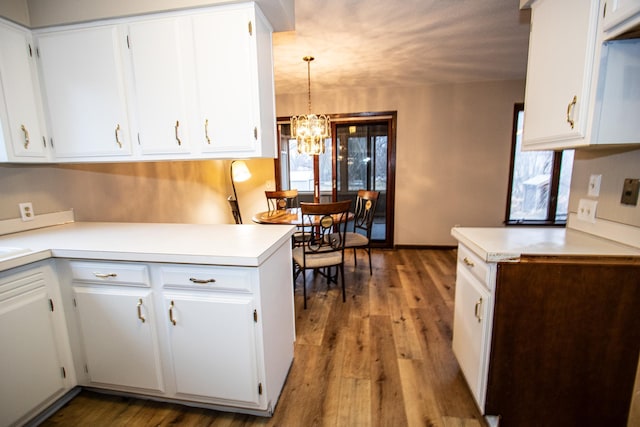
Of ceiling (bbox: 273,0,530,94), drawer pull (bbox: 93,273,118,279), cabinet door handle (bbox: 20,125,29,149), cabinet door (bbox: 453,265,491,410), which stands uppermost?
ceiling (bbox: 273,0,530,94)

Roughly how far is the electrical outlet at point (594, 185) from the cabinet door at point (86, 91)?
2.65 metres

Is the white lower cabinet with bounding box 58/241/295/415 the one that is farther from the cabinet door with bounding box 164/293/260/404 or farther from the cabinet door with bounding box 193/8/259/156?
the cabinet door with bounding box 193/8/259/156

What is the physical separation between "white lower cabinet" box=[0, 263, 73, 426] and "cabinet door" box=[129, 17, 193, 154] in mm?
888

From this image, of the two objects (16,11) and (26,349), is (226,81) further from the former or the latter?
(26,349)

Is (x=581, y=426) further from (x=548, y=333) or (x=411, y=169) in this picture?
(x=411, y=169)

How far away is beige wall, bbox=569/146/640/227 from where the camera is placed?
1.31m

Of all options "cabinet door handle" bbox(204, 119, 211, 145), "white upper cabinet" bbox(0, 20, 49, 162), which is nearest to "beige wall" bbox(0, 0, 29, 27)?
"white upper cabinet" bbox(0, 20, 49, 162)

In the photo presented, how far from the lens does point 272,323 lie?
1.51 meters

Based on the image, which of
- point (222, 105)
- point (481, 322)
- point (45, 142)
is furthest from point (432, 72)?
point (45, 142)

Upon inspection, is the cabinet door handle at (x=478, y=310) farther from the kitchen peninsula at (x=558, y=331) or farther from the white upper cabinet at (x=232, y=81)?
the white upper cabinet at (x=232, y=81)

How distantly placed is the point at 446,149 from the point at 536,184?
1.37 m

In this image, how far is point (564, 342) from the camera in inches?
50.9

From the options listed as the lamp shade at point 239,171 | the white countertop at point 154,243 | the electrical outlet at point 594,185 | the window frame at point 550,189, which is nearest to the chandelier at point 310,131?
the lamp shade at point 239,171

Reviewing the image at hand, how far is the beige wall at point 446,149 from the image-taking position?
4047mm
